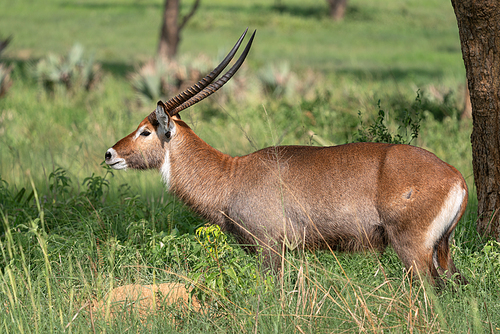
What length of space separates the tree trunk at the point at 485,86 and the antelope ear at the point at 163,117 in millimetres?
2091

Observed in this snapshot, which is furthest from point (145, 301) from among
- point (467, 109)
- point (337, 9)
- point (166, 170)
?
point (337, 9)

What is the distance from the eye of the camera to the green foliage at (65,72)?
10211 mm

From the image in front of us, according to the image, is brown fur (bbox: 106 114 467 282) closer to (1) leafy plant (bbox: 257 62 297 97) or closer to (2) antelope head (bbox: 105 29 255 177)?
(2) antelope head (bbox: 105 29 255 177)

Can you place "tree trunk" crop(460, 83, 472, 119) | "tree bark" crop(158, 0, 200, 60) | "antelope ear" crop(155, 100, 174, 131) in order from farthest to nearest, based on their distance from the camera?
"tree bark" crop(158, 0, 200, 60)
"tree trunk" crop(460, 83, 472, 119)
"antelope ear" crop(155, 100, 174, 131)

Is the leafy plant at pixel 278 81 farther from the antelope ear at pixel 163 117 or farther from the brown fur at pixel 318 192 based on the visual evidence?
the antelope ear at pixel 163 117

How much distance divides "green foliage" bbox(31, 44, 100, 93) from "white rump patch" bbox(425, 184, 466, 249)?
8714 mm

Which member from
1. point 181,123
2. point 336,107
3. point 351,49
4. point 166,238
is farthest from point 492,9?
point 351,49

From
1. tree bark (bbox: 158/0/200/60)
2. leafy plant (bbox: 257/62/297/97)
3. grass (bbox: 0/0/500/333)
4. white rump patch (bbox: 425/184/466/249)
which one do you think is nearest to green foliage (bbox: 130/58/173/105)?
grass (bbox: 0/0/500/333)

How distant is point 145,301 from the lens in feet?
10.5

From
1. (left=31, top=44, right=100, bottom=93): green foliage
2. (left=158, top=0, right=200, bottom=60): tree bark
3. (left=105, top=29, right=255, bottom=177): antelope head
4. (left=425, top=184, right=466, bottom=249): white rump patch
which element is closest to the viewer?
(left=425, top=184, right=466, bottom=249): white rump patch

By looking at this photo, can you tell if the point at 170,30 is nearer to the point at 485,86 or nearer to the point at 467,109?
the point at 467,109

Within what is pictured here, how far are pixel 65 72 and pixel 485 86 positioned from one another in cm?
862

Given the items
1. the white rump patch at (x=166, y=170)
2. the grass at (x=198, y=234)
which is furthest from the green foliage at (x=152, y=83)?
the white rump patch at (x=166, y=170)

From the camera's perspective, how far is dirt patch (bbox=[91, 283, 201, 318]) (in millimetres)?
2922
